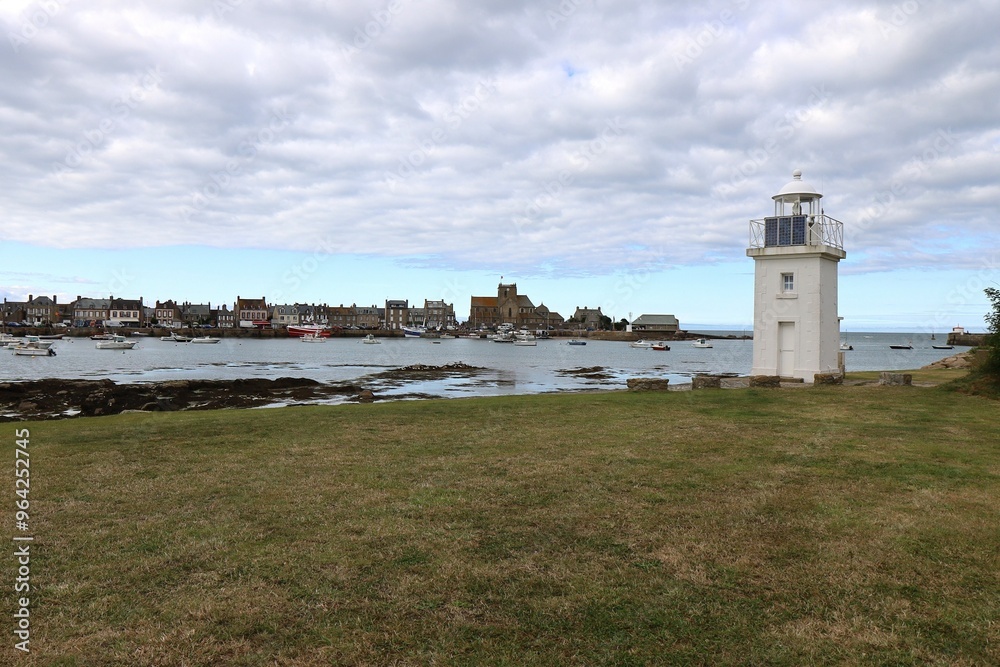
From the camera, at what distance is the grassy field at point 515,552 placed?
15.8 ft

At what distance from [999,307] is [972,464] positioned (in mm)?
15250

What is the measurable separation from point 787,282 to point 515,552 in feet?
79.1

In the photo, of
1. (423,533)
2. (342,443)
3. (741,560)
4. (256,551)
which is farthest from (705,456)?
(256,551)

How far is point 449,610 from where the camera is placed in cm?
534

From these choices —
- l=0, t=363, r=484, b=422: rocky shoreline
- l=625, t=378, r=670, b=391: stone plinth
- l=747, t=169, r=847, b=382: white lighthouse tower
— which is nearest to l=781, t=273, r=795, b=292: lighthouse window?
l=747, t=169, r=847, b=382: white lighthouse tower

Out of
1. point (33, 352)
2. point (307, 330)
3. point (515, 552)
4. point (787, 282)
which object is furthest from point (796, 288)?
point (307, 330)

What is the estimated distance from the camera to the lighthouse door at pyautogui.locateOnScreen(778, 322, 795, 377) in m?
27.1

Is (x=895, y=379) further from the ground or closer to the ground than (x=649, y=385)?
further from the ground

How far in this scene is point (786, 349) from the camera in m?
27.3

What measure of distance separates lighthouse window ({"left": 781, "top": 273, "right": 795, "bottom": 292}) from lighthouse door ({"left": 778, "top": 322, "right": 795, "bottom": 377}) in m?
1.46

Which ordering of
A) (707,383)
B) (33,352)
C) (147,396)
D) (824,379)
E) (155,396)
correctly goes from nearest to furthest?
(707,383) → (824,379) → (147,396) → (155,396) → (33,352)

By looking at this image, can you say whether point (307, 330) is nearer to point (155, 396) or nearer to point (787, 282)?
point (155, 396)

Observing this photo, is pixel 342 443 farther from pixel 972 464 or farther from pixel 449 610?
pixel 972 464

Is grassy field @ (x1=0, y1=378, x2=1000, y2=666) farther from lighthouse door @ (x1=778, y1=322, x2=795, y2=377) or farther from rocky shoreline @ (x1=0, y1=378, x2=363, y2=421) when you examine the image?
rocky shoreline @ (x1=0, y1=378, x2=363, y2=421)
